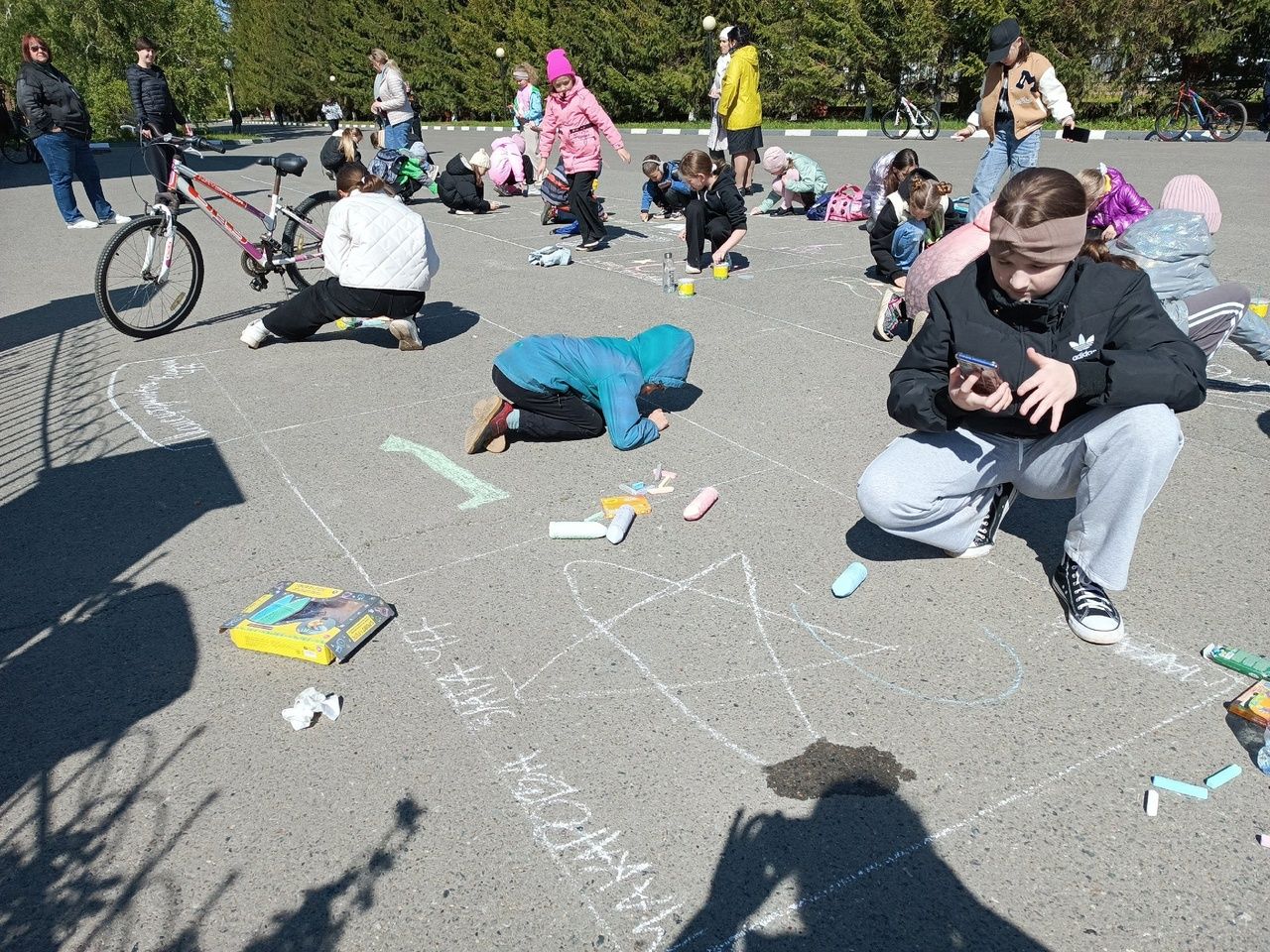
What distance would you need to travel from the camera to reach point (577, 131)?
9.17 meters

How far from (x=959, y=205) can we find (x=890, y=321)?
3.87 meters

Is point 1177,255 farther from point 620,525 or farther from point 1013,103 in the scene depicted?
point 1013,103

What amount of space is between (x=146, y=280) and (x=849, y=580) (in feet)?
19.0

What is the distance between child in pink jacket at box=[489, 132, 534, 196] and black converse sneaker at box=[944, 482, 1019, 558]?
11651 millimetres

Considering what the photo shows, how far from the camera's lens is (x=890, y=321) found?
5.93 metres

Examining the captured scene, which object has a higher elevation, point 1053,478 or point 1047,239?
point 1047,239

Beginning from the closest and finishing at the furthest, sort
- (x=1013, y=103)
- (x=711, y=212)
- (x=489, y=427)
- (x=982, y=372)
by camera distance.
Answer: (x=982, y=372), (x=489, y=427), (x=1013, y=103), (x=711, y=212)

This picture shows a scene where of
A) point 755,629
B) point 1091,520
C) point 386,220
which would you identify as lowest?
point 755,629

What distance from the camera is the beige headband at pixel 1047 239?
2562mm

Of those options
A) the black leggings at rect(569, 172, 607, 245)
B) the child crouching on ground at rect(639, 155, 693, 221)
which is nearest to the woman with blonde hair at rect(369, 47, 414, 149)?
the child crouching on ground at rect(639, 155, 693, 221)

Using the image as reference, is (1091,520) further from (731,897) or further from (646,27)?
(646,27)

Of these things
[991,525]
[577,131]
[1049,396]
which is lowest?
[991,525]

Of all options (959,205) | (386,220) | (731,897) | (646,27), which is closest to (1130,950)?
(731,897)

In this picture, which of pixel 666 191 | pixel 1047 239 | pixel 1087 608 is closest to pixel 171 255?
pixel 1047 239
